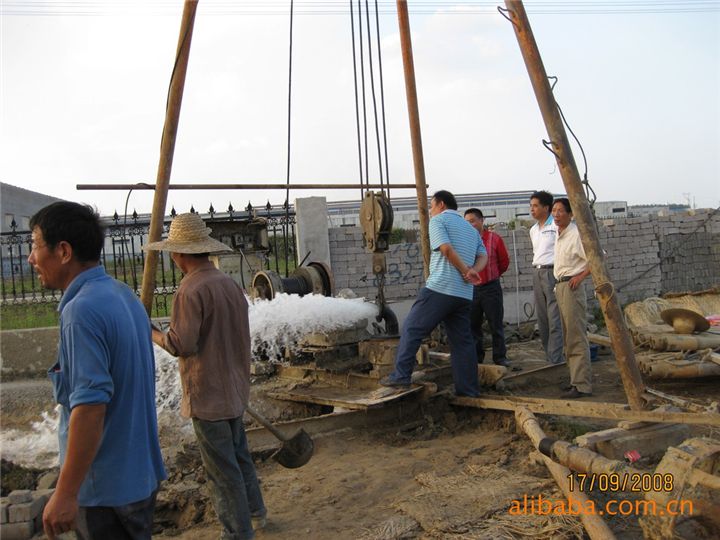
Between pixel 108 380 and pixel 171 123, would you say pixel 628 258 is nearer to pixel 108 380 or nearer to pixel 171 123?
pixel 171 123

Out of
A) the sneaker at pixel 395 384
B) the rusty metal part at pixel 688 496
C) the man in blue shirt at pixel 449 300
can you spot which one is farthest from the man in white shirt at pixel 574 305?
the rusty metal part at pixel 688 496

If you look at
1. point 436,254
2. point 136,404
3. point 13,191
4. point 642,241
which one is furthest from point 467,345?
point 13,191

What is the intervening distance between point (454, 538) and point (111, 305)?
2.10 meters

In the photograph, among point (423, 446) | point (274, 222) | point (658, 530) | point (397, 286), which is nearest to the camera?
point (658, 530)

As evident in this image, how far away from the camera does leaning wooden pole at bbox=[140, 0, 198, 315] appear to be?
5086 mm

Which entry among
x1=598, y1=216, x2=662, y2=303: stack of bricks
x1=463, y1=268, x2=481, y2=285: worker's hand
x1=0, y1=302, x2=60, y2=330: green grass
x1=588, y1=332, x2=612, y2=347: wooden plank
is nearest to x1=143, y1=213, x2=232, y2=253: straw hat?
x1=463, y1=268, x2=481, y2=285: worker's hand

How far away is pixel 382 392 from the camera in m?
5.58

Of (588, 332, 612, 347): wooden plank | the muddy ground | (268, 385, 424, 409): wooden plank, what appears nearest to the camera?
the muddy ground

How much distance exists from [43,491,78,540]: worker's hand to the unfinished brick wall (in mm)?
8483

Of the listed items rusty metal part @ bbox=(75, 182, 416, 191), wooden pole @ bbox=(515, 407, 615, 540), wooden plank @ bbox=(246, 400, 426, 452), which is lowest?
wooden plank @ bbox=(246, 400, 426, 452)

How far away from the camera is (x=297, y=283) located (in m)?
7.84

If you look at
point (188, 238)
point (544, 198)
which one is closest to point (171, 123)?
point (188, 238)

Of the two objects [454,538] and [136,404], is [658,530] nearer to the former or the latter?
[454,538]

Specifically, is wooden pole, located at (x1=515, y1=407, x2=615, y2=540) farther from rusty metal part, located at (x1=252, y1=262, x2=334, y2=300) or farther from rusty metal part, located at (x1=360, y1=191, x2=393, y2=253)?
rusty metal part, located at (x1=252, y1=262, x2=334, y2=300)
